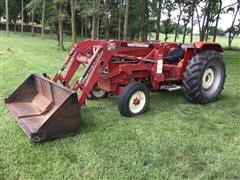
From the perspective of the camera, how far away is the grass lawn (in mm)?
3385

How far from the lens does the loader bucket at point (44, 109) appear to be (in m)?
4.02

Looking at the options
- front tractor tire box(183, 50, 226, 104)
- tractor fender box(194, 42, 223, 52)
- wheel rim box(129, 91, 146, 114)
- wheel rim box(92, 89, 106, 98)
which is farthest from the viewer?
wheel rim box(92, 89, 106, 98)

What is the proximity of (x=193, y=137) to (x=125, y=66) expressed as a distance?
→ 1690mm

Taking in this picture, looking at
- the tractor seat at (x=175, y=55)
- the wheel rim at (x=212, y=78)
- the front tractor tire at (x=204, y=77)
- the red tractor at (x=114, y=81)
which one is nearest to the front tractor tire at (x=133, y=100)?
the red tractor at (x=114, y=81)

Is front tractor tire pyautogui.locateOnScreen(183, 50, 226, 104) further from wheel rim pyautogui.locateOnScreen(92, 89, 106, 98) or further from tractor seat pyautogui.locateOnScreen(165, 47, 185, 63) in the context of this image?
wheel rim pyautogui.locateOnScreen(92, 89, 106, 98)

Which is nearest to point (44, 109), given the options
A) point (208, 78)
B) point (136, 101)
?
point (136, 101)

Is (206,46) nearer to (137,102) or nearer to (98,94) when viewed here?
(137,102)

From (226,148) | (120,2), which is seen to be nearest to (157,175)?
(226,148)

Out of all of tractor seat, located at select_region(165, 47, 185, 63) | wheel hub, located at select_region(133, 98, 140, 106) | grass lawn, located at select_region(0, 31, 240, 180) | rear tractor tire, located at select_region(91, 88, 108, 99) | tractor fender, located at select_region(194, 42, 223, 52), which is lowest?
grass lawn, located at select_region(0, 31, 240, 180)

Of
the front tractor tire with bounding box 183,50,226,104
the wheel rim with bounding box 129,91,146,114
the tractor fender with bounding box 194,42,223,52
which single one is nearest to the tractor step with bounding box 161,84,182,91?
the front tractor tire with bounding box 183,50,226,104

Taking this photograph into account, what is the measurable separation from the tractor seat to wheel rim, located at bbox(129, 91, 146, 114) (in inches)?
54.2

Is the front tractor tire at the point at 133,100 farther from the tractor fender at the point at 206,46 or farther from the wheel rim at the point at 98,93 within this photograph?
the tractor fender at the point at 206,46

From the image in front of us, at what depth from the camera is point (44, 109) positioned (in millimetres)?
4781

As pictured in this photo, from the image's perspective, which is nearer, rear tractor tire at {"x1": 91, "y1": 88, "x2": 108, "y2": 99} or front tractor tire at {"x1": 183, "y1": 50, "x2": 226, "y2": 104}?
front tractor tire at {"x1": 183, "y1": 50, "x2": 226, "y2": 104}
